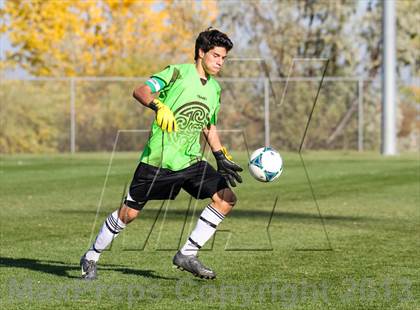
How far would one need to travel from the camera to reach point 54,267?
984 centimetres

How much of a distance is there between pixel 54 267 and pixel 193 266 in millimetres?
1563

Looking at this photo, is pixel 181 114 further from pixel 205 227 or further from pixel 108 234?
pixel 108 234

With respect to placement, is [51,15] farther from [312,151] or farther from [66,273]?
[66,273]

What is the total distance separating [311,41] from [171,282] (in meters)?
37.0

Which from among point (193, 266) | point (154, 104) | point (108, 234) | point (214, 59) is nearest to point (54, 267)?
point (108, 234)

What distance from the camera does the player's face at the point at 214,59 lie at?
8812 mm

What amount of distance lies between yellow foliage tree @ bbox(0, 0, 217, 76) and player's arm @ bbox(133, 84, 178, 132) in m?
34.5

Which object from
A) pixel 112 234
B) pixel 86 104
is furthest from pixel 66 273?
A: pixel 86 104

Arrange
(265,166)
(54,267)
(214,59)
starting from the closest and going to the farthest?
(214,59), (265,166), (54,267)

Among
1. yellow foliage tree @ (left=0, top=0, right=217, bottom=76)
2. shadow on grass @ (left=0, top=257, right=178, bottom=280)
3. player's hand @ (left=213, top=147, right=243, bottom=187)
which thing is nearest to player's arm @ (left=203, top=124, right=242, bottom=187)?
player's hand @ (left=213, top=147, right=243, bottom=187)

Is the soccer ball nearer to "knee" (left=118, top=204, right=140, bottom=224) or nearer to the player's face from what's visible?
the player's face

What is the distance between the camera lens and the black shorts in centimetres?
895

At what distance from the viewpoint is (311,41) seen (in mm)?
45188
